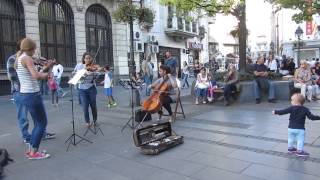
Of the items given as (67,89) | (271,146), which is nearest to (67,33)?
(67,89)

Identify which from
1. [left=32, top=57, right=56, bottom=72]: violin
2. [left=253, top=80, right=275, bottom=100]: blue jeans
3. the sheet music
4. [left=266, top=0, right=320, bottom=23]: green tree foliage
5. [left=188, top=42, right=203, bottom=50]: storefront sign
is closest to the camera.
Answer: [left=32, top=57, right=56, bottom=72]: violin

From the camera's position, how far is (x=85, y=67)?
7918 mm

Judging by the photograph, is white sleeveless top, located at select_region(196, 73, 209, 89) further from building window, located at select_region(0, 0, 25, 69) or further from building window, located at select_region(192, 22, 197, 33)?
building window, located at select_region(192, 22, 197, 33)

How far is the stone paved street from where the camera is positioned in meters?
5.01

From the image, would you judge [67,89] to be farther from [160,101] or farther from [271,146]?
[271,146]

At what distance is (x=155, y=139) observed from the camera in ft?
20.6

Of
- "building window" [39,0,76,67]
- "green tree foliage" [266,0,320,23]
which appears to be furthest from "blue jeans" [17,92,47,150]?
"building window" [39,0,76,67]

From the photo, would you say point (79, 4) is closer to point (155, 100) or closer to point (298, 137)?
point (155, 100)

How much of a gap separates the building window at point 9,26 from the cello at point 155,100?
11.5 metres

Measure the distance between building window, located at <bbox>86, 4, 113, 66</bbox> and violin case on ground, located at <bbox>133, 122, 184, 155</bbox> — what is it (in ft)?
51.9

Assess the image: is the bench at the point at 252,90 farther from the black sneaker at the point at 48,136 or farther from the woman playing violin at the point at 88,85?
the black sneaker at the point at 48,136

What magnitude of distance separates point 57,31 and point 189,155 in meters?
15.9

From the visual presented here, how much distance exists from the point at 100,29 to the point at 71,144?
54.9 ft

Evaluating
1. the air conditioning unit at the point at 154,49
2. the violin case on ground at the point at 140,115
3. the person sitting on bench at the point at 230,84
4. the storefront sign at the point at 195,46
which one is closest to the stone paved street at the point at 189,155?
the violin case on ground at the point at 140,115
